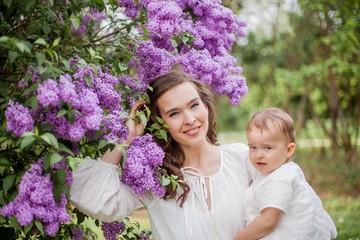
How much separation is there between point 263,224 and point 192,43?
115cm

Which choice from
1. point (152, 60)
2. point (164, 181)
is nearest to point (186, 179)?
point (164, 181)

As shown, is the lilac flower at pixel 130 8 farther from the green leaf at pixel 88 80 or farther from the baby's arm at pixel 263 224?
the baby's arm at pixel 263 224

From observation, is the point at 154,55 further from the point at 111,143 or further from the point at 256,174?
the point at 256,174

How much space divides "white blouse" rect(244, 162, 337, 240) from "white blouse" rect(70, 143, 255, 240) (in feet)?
0.55

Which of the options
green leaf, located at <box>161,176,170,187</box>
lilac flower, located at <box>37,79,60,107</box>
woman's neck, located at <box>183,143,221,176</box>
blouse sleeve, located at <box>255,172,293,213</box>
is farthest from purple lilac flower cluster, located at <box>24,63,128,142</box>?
blouse sleeve, located at <box>255,172,293,213</box>

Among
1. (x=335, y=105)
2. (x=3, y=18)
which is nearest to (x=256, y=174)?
(x=3, y=18)

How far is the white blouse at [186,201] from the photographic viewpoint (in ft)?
8.95

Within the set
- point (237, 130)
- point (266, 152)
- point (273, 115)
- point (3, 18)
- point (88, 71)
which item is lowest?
point (237, 130)

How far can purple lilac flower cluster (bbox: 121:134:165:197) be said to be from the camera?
2.65 meters

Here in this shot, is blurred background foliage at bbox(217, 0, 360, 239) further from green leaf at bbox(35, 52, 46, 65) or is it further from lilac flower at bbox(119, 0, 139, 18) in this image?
green leaf at bbox(35, 52, 46, 65)

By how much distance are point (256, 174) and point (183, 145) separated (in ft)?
1.47

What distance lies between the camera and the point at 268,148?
113 inches

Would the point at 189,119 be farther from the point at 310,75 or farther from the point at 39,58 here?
the point at 310,75

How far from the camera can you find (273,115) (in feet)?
9.32
